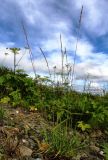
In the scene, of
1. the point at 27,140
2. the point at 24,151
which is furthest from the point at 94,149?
the point at 24,151

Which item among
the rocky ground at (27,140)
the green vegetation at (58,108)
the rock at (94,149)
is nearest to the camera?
the rocky ground at (27,140)

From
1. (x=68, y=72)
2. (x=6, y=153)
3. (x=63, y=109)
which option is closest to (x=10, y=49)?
(x=68, y=72)

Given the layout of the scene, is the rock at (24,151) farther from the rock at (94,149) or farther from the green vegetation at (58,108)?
the rock at (94,149)

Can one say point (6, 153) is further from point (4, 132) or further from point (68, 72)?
point (68, 72)

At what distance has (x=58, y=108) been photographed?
6918 mm

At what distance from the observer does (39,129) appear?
20.3 feet

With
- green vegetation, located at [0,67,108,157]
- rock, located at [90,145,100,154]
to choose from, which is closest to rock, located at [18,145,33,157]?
green vegetation, located at [0,67,108,157]

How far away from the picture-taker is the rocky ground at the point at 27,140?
5199mm

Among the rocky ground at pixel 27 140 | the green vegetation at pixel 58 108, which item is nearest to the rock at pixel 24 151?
the rocky ground at pixel 27 140

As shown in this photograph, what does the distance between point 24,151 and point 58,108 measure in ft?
5.83

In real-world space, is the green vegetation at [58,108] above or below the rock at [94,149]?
above

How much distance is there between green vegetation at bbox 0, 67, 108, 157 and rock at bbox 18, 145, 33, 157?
28 cm

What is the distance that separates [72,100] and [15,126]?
1718 millimetres

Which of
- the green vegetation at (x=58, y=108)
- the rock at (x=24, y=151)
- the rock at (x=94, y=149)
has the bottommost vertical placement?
the rock at (x=94, y=149)
